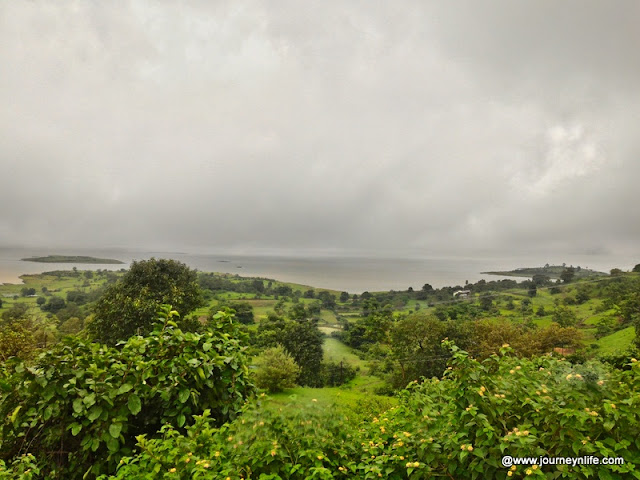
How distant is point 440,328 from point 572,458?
20.2 metres

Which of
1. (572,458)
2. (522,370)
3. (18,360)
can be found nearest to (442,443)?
(572,458)

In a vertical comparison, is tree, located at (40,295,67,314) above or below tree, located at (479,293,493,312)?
below

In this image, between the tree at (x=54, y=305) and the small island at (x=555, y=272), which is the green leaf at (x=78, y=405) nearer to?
the small island at (x=555, y=272)

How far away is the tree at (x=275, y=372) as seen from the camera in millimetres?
17531

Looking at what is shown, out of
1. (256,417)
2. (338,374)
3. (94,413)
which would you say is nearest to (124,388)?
(94,413)

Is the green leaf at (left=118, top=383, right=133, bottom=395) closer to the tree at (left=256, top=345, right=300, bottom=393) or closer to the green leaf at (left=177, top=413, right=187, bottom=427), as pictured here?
the green leaf at (left=177, top=413, right=187, bottom=427)

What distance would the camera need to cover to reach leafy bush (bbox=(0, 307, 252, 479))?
8.38 ft

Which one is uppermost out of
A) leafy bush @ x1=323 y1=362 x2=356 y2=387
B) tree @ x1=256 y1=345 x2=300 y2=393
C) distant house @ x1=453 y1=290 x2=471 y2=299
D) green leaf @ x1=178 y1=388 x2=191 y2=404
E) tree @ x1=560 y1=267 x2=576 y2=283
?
tree @ x1=560 y1=267 x2=576 y2=283

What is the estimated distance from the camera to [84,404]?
2.54m

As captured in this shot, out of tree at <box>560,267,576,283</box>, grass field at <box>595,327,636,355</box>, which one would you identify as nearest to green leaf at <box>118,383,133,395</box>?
grass field at <box>595,327,636,355</box>

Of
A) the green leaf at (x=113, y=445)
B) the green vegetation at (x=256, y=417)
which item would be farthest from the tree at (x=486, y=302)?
the green leaf at (x=113, y=445)

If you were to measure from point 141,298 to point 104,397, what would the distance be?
17006 mm

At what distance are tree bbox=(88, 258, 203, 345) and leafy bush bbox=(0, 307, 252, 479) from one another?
1525cm

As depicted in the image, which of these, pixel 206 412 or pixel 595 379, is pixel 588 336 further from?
pixel 206 412
